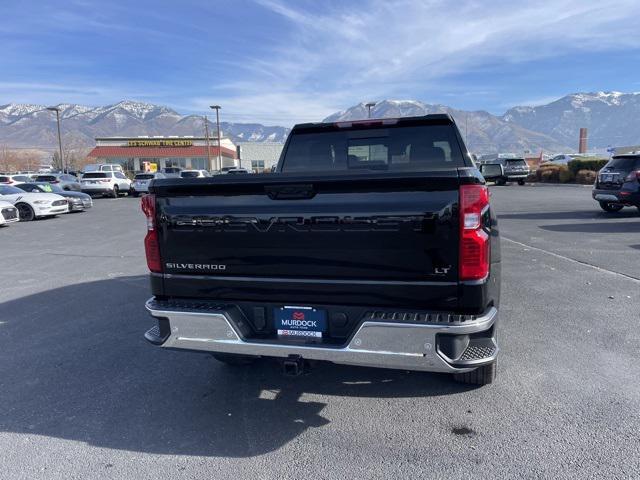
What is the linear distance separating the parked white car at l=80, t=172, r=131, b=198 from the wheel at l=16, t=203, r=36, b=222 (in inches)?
556

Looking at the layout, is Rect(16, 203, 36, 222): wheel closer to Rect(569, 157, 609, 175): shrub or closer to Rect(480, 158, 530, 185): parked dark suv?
Rect(480, 158, 530, 185): parked dark suv

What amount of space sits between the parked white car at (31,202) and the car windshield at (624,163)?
1943 centimetres

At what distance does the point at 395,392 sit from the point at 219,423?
54.6 inches

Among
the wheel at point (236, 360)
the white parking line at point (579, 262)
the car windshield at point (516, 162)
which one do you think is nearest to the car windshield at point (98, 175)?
the car windshield at point (516, 162)

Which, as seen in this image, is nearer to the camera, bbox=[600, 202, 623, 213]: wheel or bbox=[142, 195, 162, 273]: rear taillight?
bbox=[142, 195, 162, 273]: rear taillight

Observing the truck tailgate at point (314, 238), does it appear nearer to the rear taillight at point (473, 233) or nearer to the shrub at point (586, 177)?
the rear taillight at point (473, 233)

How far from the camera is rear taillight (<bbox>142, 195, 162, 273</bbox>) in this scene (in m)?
3.37

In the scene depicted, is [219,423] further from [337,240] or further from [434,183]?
[434,183]

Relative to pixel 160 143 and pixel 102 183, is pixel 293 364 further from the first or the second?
pixel 160 143

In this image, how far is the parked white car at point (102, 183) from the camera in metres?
31.6

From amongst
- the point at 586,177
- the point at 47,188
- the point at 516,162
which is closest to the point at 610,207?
the point at 586,177

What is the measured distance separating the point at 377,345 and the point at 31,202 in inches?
740

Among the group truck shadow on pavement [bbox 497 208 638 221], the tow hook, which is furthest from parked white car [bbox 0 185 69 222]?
the tow hook

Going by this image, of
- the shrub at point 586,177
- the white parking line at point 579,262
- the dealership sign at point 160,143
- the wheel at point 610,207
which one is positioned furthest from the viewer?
the dealership sign at point 160,143
